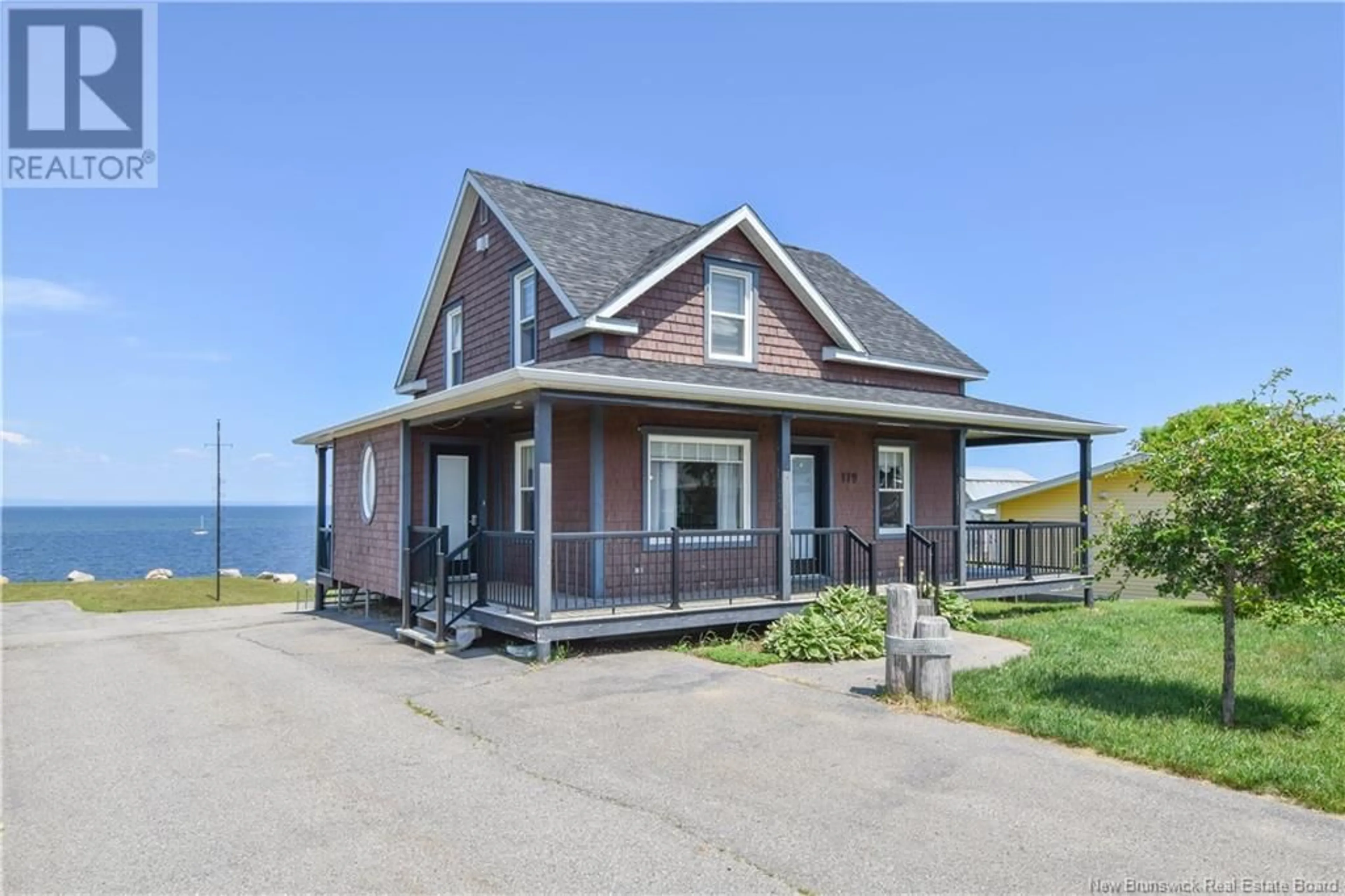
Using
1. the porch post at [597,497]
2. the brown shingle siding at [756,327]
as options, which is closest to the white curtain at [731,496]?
the brown shingle siding at [756,327]

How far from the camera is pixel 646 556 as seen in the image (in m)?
11.5

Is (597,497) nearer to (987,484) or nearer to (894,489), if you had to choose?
(894,489)

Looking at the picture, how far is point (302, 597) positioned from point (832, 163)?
54.0ft

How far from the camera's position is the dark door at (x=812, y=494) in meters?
13.4

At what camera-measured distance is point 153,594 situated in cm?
2228

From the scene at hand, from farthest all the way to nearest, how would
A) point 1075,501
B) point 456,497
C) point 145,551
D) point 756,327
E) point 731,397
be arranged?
point 145,551
point 1075,501
point 456,497
point 756,327
point 731,397

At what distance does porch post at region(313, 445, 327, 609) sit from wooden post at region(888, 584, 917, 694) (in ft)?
39.2

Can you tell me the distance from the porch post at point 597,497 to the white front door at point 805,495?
142 inches

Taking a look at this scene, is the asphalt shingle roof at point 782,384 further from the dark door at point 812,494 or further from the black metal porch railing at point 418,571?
the black metal porch railing at point 418,571

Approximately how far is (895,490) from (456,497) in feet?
25.4

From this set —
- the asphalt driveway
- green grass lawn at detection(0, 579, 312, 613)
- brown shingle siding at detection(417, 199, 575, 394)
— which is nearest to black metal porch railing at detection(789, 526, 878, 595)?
the asphalt driveway

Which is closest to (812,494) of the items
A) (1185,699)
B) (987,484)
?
(1185,699)

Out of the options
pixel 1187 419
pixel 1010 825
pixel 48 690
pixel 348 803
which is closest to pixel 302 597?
pixel 48 690

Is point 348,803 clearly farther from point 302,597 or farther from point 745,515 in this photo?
point 302,597
